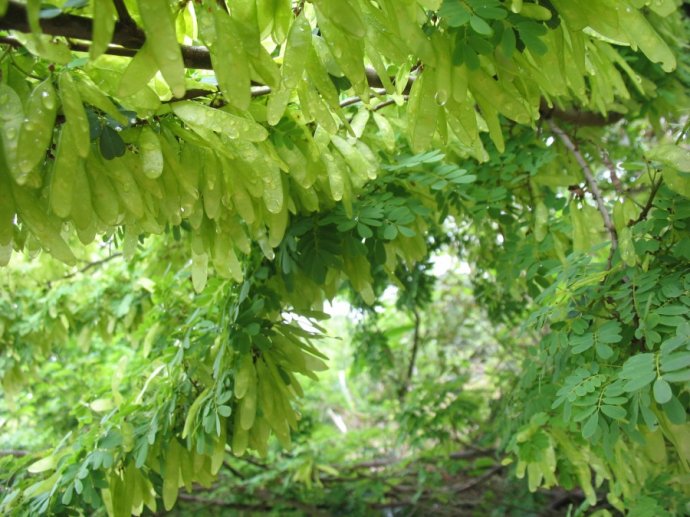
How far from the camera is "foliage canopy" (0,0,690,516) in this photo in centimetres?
75

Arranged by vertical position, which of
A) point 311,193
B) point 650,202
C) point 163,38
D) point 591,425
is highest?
point 163,38

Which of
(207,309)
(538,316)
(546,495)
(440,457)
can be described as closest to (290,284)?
(207,309)

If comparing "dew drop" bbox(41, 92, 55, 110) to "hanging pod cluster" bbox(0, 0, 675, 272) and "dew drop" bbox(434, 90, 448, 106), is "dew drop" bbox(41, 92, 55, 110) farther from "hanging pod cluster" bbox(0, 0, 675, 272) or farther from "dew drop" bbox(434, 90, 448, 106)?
"dew drop" bbox(434, 90, 448, 106)

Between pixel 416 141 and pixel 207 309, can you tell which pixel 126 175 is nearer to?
pixel 416 141

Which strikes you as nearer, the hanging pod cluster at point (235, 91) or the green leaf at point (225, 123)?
the hanging pod cluster at point (235, 91)

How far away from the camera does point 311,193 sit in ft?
3.80

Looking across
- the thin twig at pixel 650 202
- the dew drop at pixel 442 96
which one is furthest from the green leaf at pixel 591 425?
the dew drop at pixel 442 96

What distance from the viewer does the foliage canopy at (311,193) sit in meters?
0.75

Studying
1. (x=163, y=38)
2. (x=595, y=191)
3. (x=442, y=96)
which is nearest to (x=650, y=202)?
(x=595, y=191)

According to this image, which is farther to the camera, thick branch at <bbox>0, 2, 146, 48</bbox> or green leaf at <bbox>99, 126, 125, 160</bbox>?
green leaf at <bbox>99, 126, 125, 160</bbox>

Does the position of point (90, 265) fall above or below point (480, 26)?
above

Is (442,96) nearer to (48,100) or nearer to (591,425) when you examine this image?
(48,100)

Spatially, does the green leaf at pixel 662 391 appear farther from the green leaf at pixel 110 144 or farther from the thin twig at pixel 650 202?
the green leaf at pixel 110 144

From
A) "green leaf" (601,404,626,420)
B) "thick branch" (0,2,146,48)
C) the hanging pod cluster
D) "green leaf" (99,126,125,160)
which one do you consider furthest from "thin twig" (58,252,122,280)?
"green leaf" (601,404,626,420)
